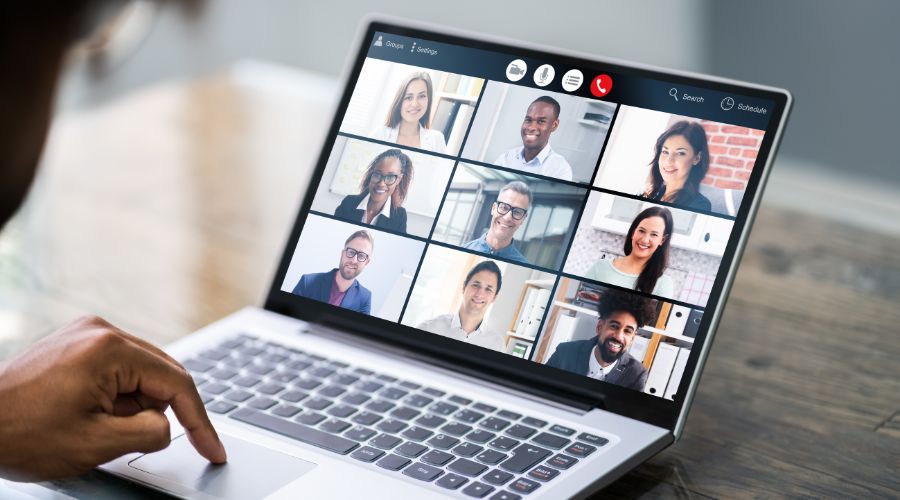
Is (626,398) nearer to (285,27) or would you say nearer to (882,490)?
(882,490)

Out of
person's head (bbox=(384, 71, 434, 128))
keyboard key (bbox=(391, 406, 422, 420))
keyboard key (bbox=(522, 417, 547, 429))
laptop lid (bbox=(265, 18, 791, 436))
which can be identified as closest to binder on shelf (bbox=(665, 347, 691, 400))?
laptop lid (bbox=(265, 18, 791, 436))

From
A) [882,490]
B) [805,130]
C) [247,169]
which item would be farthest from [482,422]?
[805,130]

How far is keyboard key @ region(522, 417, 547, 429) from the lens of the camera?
869 millimetres

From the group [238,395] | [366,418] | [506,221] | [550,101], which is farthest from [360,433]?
[550,101]

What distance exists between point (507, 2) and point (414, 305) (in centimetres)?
228

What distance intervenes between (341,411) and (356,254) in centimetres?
16

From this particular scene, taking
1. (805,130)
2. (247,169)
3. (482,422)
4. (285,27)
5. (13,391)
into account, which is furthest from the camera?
(285,27)

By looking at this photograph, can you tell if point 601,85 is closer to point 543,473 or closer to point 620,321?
point 620,321

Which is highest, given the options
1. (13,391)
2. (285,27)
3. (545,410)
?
(285,27)

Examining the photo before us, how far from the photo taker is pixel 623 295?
0.89 metres

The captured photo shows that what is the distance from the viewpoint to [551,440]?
84cm

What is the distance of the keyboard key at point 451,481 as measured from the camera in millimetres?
780

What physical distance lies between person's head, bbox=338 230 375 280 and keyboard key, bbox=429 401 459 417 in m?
0.15

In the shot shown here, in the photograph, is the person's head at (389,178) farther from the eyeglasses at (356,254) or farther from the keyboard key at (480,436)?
the keyboard key at (480,436)
